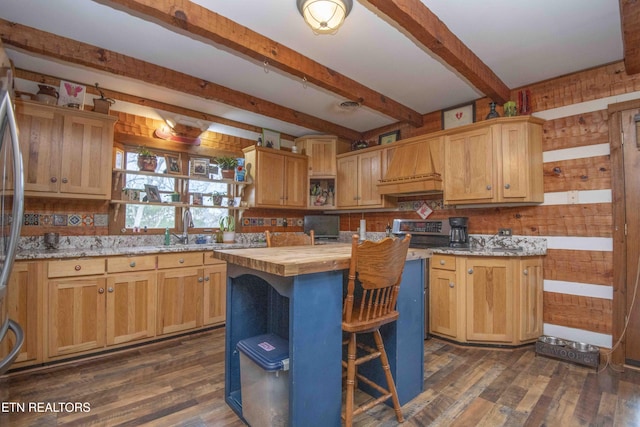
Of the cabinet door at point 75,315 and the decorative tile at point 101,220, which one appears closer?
the cabinet door at point 75,315

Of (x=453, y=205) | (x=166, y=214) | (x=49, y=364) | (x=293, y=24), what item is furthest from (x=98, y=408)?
(x=453, y=205)

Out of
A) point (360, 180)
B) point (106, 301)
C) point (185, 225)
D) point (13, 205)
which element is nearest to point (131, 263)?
point (106, 301)

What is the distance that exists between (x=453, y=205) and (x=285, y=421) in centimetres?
289

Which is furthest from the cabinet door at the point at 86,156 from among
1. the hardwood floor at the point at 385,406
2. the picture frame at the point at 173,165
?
the hardwood floor at the point at 385,406

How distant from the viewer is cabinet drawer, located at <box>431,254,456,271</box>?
301 cm

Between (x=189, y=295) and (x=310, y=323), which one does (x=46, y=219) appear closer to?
(x=189, y=295)

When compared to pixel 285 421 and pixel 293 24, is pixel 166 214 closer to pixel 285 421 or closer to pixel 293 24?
pixel 293 24

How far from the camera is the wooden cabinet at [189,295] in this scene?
3045 mm

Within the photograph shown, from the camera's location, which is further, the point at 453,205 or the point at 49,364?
the point at 453,205

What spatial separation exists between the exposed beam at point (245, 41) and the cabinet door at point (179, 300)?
218 cm

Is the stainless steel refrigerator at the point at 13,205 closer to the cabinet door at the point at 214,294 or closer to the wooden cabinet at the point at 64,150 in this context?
the wooden cabinet at the point at 64,150

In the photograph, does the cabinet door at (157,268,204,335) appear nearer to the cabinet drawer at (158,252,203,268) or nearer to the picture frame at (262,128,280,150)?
the cabinet drawer at (158,252,203,268)

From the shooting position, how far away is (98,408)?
1940mm

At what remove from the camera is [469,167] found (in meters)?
3.24
